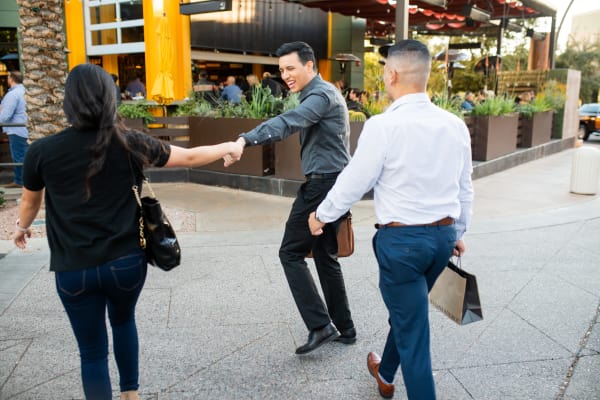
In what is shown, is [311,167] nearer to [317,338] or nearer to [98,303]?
[317,338]

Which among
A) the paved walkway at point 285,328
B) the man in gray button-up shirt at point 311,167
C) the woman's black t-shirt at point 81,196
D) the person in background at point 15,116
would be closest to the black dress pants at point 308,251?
the man in gray button-up shirt at point 311,167

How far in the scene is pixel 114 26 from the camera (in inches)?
589

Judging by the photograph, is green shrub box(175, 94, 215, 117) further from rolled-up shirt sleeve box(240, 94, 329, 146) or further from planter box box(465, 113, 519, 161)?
rolled-up shirt sleeve box(240, 94, 329, 146)

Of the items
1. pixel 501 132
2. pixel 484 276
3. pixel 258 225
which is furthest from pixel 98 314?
pixel 501 132

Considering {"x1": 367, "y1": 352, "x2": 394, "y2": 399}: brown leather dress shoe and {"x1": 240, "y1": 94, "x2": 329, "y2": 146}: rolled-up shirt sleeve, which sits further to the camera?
{"x1": 240, "y1": 94, "x2": 329, "y2": 146}: rolled-up shirt sleeve

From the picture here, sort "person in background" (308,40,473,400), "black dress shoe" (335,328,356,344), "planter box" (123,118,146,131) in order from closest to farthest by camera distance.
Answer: "person in background" (308,40,473,400) → "black dress shoe" (335,328,356,344) → "planter box" (123,118,146,131)

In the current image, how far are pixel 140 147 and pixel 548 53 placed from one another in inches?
788

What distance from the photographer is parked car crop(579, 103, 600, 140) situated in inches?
802

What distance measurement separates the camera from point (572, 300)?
4.61m

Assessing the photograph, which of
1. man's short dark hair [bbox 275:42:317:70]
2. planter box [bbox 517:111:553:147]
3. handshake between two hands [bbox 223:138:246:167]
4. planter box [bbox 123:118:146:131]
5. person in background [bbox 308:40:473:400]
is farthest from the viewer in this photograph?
planter box [bbox 517:111:553:147]

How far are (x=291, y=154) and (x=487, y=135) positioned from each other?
16.3ft

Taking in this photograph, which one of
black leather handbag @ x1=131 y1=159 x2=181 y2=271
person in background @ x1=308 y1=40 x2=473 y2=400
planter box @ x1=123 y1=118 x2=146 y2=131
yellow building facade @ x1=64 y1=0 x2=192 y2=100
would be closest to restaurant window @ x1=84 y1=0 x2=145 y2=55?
yellow building facade @ x1=64 y1=0 x2=192 y2=100

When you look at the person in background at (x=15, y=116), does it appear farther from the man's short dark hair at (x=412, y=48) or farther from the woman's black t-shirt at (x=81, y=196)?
the man's short dark hair at (x=412, y=48)

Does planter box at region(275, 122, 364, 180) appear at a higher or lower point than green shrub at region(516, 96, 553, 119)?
lower
